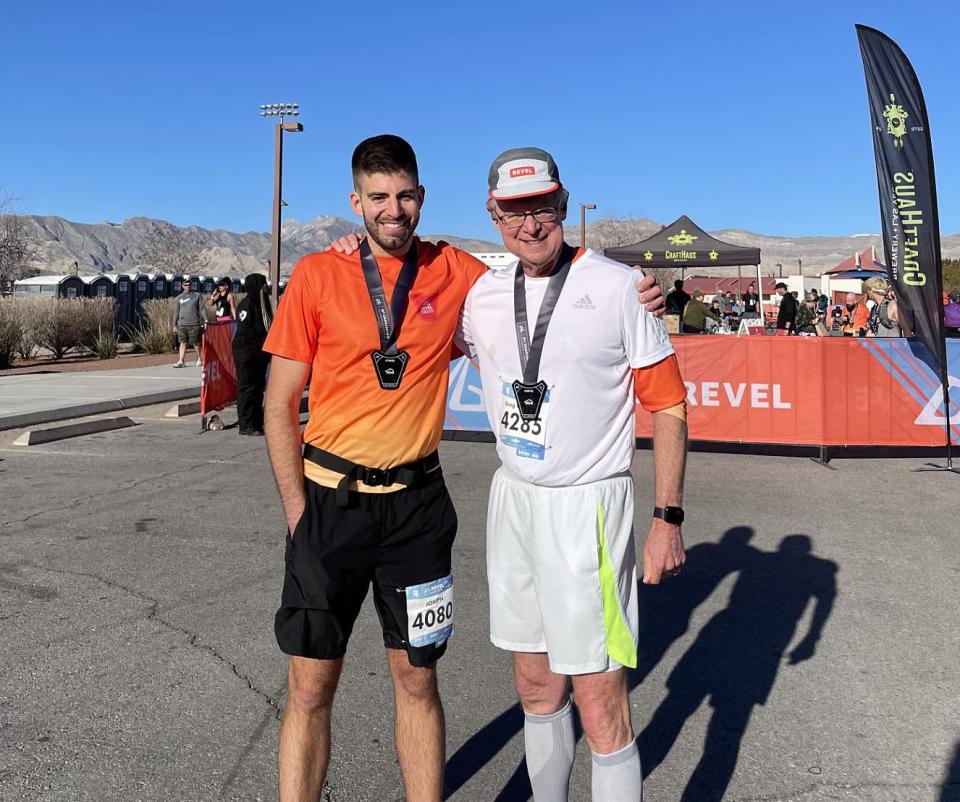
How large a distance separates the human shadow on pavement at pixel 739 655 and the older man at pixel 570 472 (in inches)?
31.5

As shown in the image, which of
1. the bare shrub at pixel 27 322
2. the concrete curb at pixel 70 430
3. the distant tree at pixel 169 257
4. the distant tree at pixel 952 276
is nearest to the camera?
the concrete curb at pixel 70 430

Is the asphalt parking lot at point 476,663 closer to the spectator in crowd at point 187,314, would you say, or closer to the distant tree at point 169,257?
the spectator in crowd at point 187,314

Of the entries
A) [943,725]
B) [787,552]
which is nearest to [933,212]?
[787,552]

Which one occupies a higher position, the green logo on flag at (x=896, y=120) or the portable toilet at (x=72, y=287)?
the green logo on flag at (x=896, y=120)

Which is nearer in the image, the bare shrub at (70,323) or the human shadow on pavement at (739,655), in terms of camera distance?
the human shadow on pavement at (739,655)

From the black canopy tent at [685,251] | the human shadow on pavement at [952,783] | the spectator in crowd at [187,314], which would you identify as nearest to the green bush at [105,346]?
the spectator in crowd at [187,314]

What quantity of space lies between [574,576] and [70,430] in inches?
412

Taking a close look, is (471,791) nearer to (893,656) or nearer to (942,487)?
(893,656)

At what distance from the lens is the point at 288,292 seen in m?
2.88

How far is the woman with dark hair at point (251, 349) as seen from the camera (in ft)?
37.2

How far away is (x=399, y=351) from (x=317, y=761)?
1220 mm

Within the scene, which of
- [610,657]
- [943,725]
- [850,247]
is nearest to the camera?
[610,657]

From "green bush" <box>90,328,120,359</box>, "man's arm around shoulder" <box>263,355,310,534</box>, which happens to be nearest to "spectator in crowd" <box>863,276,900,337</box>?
"man's arm around shoulder" <box>263,355,310,534</box>

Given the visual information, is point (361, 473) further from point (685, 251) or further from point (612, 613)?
point (685, 251)
